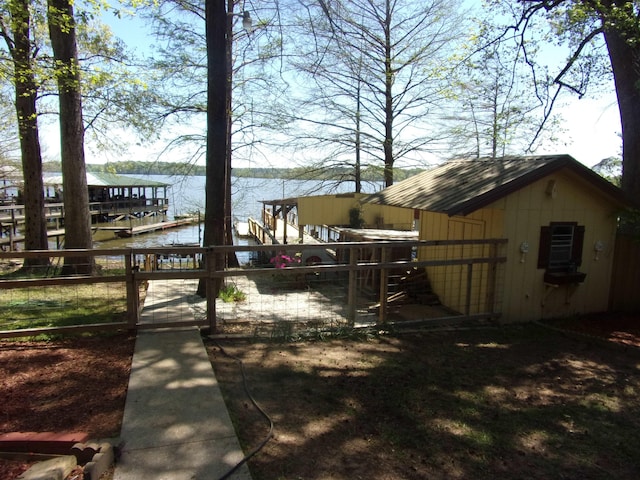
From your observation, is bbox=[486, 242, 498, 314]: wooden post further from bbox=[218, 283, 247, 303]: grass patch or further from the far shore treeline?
the far shore treeline

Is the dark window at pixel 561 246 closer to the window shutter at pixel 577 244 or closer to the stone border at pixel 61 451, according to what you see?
the window shutter at pixel 577 244

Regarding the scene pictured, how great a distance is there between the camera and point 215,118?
765cm

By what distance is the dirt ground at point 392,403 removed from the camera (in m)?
3.10

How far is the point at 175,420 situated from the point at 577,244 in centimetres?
719

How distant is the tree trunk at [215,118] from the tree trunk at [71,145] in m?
3.07

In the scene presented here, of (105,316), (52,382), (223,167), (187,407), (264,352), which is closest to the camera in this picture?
(187,407)

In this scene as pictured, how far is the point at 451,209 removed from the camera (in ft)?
21.2

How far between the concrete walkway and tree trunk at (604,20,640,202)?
8990 mm

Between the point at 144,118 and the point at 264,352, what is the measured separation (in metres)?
10.4

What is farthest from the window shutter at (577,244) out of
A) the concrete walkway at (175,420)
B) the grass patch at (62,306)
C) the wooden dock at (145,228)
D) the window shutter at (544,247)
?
the wooden dock at (145,228)

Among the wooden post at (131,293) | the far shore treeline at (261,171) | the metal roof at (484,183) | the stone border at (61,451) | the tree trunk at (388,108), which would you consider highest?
the tree trunk at (388,108)

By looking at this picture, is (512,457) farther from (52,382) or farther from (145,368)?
(52,382)

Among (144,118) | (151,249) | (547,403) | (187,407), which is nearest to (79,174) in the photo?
(144,118)

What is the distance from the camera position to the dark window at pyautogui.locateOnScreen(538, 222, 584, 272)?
7.32m
